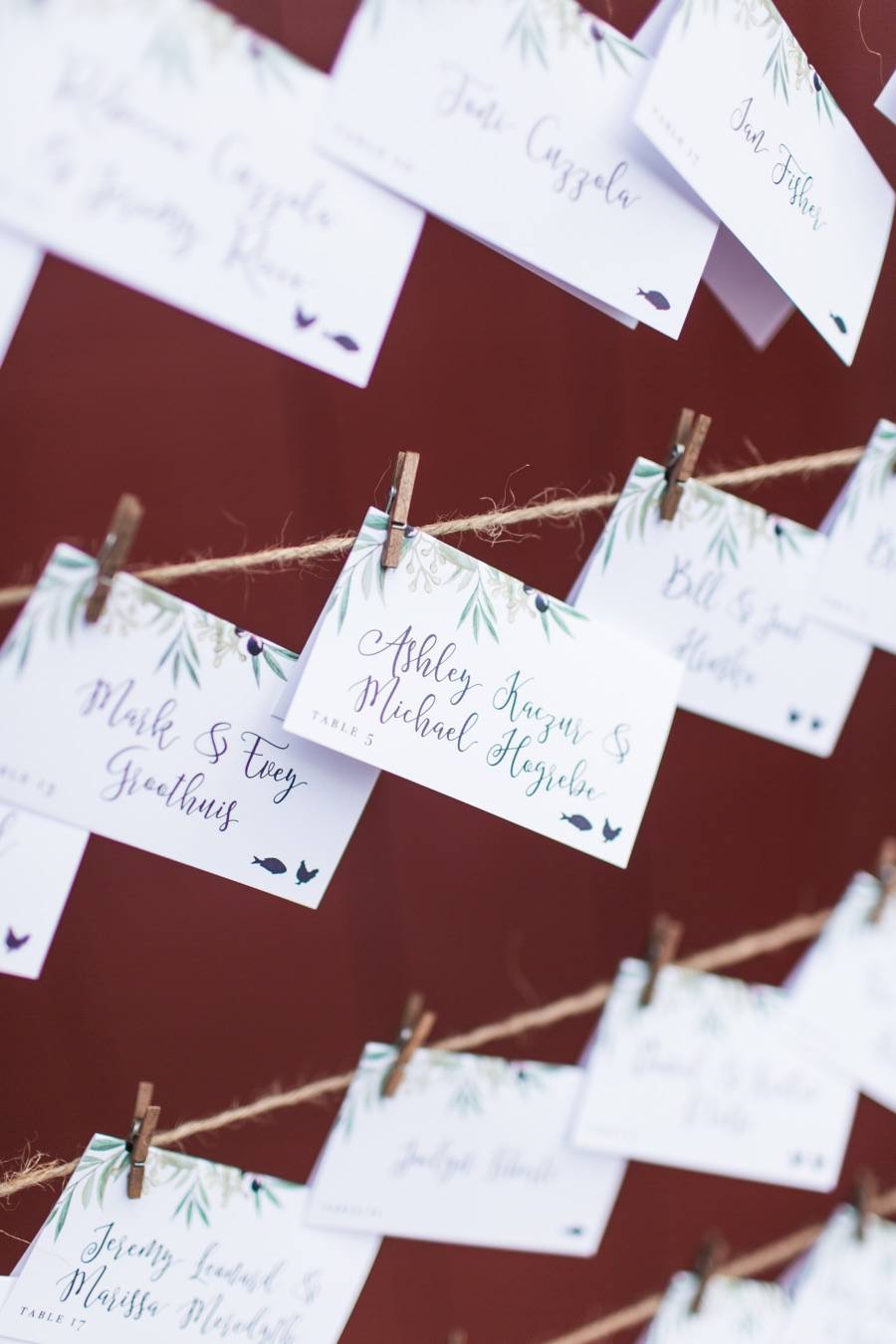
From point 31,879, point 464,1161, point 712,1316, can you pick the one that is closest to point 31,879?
point 31,879

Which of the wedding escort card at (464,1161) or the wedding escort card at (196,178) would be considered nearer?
the wedding escort card at (196,178)

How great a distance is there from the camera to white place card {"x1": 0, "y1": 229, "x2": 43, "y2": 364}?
41 cm

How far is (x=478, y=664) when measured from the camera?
526 mm

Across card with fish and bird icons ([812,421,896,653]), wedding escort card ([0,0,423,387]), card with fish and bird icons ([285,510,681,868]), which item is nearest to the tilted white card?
card with fish and bird icons ([285,510,681,868])

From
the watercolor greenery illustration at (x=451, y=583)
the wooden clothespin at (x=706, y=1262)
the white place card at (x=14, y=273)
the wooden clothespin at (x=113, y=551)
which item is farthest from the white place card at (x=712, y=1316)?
the white place card at (x=14, y=273)

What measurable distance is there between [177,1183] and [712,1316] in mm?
400

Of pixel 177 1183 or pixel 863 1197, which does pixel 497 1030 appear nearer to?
pixel 177 1183

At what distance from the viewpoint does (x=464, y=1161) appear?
651 mm

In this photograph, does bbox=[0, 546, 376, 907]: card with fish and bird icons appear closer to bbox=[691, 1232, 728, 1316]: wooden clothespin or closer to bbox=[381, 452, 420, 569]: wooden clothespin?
bbox=[381, 452, 420, 569]: wooden clothespin

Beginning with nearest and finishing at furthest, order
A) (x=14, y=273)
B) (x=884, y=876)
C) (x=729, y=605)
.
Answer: (x=14, y=273) → (x=729, y=605) → (x=884, y=876)

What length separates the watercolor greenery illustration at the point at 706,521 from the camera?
1.88ft

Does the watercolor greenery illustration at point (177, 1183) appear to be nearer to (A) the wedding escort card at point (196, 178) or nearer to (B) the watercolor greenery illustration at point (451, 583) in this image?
(B) the watercolor greenery illustration at point (451, 583)

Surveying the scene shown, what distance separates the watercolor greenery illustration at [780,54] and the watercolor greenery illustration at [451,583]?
0.27m

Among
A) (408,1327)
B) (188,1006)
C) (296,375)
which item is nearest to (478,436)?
(296,375)
